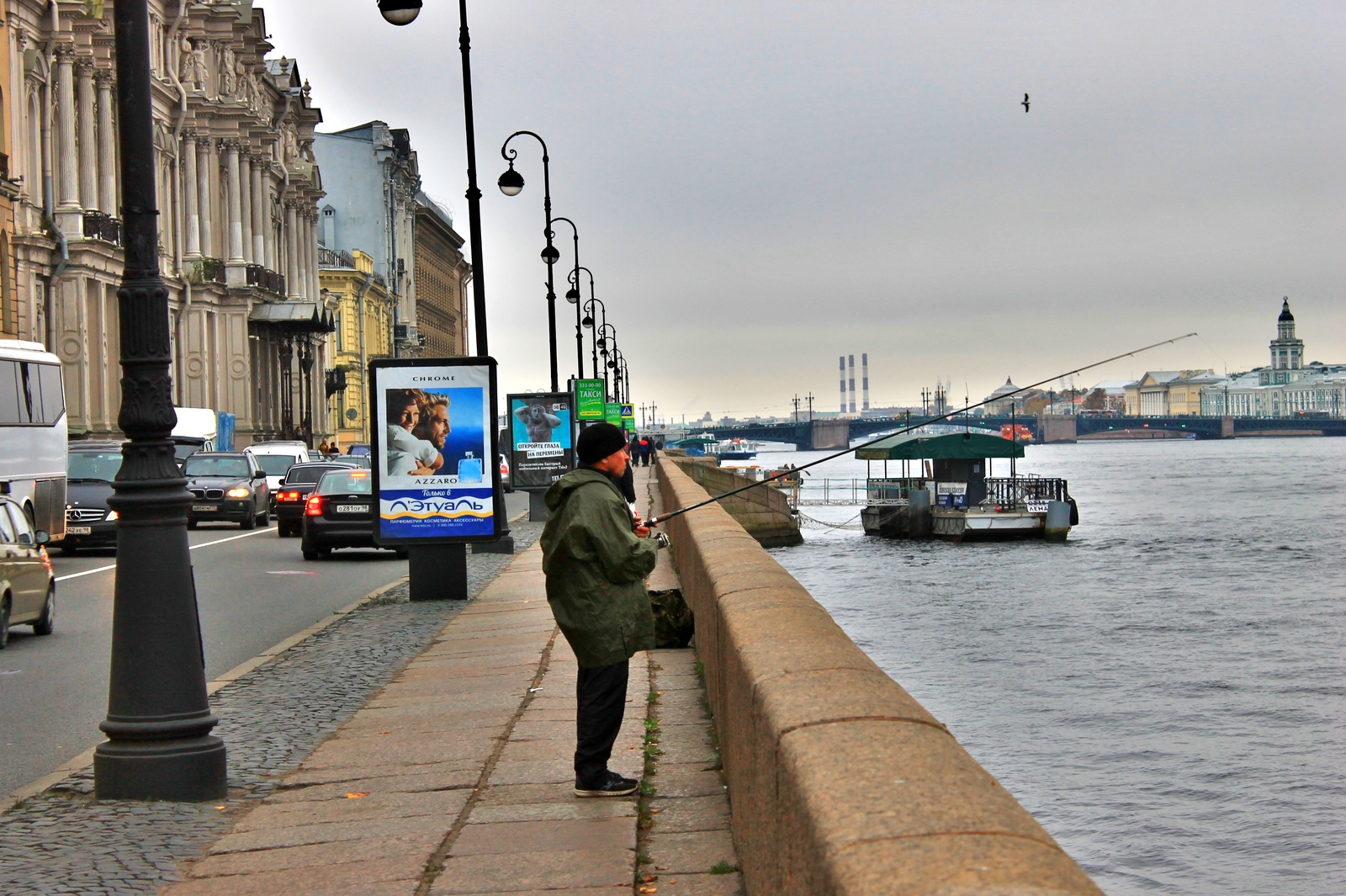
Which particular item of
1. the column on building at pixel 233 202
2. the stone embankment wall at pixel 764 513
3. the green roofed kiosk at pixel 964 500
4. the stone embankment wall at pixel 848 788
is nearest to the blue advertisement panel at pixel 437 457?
the stone embankment wall at pixel 848 788

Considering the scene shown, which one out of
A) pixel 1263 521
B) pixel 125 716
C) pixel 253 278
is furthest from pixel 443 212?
pixel 125 716

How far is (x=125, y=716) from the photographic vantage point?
23.3 feet

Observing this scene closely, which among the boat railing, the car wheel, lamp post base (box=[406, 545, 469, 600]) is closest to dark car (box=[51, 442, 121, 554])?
lamp post base (box=[406, 545, 469, 600])

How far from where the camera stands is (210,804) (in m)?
7.12

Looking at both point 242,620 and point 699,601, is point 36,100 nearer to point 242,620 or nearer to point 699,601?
point 242,620

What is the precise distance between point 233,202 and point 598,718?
214 feet

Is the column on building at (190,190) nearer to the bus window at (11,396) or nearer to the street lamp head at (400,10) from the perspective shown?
the bus window at (11,396)

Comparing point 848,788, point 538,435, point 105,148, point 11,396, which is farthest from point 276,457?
point 848,788

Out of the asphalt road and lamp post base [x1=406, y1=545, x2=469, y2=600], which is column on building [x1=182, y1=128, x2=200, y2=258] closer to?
the asphalt road

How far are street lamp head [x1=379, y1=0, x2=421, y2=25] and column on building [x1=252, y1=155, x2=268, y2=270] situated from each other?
57.7 m

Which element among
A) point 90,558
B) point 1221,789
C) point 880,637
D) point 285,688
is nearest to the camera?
point 285,688

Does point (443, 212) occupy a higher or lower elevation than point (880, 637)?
higher

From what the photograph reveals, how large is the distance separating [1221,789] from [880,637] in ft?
48.0

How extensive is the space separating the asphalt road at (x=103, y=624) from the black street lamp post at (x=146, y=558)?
1.31m
